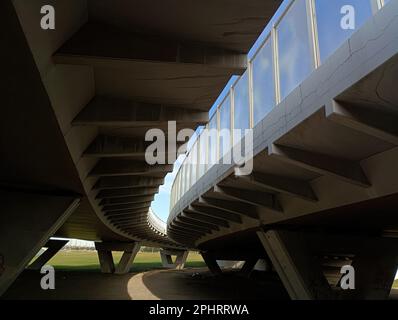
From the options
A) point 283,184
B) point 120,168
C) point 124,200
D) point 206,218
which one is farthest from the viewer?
point 206,218

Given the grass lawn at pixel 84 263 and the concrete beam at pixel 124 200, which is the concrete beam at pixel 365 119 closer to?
the concrete beam at pixel 124 200

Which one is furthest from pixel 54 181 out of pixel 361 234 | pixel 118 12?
pixel 361 234

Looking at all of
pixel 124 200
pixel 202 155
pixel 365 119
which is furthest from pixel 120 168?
pixel 365 119

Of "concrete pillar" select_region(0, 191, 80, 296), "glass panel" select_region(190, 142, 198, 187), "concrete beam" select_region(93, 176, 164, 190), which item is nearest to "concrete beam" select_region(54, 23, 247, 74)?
"concrete pillar" select_region(0, 191, 80, 296)

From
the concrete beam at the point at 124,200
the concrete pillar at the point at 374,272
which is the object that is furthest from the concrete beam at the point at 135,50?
the concrete beam at the point at 124,200

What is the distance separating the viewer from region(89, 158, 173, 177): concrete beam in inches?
482

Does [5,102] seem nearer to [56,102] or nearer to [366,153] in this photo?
[56,102]

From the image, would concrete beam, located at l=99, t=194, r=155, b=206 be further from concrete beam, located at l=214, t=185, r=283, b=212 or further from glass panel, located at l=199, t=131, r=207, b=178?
concrete beam, located at l=214, t=185, r=283, b=212

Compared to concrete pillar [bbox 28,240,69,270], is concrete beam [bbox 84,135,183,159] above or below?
above

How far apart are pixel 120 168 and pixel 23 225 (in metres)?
4.13

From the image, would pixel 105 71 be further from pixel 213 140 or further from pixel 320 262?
pixel 320 262

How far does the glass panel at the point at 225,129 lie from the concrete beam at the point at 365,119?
6.00 meters

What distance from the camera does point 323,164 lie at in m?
7.86

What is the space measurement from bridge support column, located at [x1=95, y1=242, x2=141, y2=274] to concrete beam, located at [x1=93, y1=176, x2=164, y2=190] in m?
37.9
